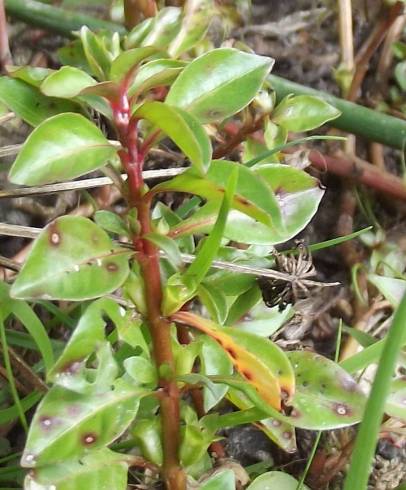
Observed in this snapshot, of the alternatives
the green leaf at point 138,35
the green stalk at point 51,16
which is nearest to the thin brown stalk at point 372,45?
the green stalk at point 51,16

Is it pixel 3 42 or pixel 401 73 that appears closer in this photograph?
pixel 3 42

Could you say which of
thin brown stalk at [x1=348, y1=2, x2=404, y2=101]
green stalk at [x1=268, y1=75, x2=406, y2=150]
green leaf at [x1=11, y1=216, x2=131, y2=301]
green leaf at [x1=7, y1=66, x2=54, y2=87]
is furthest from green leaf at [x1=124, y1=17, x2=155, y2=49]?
thin brown stalk at [x1=348, y1=2, x2=404, y2=101]

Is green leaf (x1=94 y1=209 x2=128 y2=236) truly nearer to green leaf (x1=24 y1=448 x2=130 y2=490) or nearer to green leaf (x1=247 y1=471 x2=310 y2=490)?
green leaf (x1=24 y1=448 x2=130 y2=490)

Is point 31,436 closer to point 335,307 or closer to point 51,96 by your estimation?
point 51,96

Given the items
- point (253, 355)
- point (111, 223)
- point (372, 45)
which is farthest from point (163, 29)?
point (372, 45)

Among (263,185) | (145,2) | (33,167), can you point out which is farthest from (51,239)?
(145,2)

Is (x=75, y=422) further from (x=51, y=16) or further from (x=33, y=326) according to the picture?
(x=51, y=16)

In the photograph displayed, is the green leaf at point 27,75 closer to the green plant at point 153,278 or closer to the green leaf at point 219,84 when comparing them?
the green plant at point 153,278
